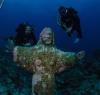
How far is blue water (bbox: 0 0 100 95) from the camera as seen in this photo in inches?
348

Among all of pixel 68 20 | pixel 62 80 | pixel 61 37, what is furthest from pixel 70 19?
pixel 61 37

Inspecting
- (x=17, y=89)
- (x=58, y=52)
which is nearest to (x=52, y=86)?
(x=58, y=52)

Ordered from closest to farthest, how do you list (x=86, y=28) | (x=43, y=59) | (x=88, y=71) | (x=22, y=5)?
(x=43, y=59)
(x=88, y=71)
(x=86, y=28)
(x=22, y=5)

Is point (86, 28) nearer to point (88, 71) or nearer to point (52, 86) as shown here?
A: point (88, 71)

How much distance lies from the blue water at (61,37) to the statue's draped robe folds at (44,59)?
277 cm

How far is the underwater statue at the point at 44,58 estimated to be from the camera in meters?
5.03

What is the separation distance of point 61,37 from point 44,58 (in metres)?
24.1

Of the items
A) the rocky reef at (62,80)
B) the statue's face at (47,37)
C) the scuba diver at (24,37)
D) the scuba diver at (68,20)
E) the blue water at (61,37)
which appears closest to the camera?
the statue's face at (47,37)

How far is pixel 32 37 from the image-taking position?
285 inches

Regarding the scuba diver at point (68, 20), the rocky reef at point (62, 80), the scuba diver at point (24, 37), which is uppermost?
the scuba diver at point (68, 20)

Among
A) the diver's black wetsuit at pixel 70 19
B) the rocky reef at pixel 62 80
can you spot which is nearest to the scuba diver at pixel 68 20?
the diver's black wetsuit at pixel 70 19

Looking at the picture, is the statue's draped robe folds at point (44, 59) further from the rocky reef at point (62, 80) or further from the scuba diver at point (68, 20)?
the scuba diver at point (68, 20)

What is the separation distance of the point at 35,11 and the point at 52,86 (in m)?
32.9

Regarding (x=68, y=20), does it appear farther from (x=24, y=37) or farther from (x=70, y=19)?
(x=24, y=37)
